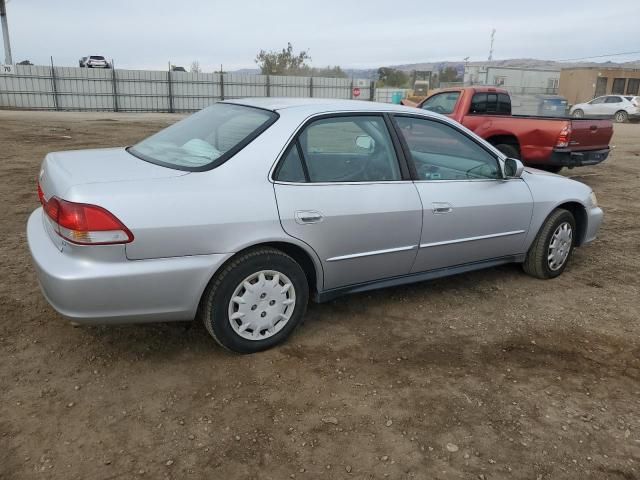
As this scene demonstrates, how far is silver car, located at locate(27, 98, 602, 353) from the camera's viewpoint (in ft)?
9.20

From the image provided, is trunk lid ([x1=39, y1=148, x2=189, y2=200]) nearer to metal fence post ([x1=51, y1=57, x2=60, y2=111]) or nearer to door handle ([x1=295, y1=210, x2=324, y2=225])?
door handle ([x1=295, y1=210, x2=324, y2=225])

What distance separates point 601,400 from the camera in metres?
3.01

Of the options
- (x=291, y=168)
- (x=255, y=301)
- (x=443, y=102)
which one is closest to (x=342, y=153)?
(x=291, y=168)

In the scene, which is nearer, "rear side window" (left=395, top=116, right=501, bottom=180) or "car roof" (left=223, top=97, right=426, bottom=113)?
"car roof" (left=223, top=97, right=426, bottom=113)

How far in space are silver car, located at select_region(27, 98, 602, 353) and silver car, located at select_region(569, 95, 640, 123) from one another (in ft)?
88.9

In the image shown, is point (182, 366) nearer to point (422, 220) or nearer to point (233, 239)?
point (233, 239)

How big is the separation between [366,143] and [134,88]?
2984 cm

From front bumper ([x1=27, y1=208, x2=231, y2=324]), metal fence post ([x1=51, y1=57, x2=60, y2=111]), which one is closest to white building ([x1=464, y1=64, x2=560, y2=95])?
metal fence post ([x1=51, y1=57, x2=60, y2=111])

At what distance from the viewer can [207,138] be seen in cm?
352

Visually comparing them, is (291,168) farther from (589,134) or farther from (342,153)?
(589,134)

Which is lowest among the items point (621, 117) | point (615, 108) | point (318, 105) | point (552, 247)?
point (552, 247)

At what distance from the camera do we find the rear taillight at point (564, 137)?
27.8 ft

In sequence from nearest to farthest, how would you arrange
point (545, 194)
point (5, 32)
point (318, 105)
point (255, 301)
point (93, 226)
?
1. point (93, 226)
2. point (255, 301)
3. point (318, 105)
4. point (545, 194)
5. point (5, 32)

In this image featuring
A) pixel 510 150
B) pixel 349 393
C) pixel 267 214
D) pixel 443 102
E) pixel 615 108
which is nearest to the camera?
pixel 349 393
